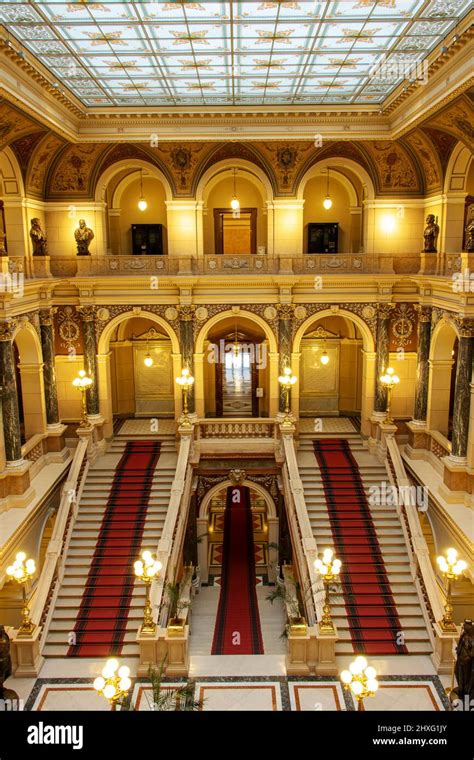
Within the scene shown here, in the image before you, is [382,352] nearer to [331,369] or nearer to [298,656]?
[331,369]

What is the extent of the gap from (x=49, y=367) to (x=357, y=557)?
978cm

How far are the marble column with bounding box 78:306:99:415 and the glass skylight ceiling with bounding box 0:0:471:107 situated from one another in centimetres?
572

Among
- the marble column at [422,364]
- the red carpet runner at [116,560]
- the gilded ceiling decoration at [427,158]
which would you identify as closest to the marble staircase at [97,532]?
the red carpet runner at [116,560]

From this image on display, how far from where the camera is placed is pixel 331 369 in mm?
21969

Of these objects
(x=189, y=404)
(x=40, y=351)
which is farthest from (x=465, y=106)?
(x=40, y=351)

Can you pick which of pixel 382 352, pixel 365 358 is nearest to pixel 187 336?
pixel 365 358

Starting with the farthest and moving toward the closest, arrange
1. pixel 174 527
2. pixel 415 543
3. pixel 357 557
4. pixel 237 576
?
pixel 237 576
pixel 174 527
pixel 357 557
pixel 415 543

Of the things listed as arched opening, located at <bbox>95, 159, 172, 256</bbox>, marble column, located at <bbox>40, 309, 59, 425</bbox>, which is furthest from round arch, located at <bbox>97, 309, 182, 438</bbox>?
arched opening, located at <bbox>95, 159, 172, 256</bbox>

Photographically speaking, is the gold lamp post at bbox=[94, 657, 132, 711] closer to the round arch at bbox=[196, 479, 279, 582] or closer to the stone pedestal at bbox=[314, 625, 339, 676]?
the stone pedestal at bbox=[314, 625, 339, 676]

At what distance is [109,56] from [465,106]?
7.20 m

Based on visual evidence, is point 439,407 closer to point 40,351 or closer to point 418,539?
point 418,539

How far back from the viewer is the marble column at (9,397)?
14.6m

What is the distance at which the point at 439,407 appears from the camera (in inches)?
690

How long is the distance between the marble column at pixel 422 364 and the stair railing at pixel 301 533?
371 centimetres
